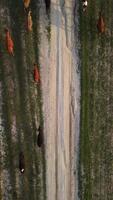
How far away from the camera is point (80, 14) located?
13.0 metres

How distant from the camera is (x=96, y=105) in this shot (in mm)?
13227

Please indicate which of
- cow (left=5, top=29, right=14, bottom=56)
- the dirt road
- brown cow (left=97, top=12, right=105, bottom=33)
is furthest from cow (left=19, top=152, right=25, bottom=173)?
brown cow (left=97, top=12, right=105, bottom=33)

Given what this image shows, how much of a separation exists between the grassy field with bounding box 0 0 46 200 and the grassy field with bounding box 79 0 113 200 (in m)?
1.18

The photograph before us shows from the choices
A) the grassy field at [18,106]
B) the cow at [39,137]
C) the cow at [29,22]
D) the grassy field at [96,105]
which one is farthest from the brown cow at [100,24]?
the cow at [39,137]

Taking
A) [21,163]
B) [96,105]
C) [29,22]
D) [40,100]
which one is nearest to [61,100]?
[40,100]

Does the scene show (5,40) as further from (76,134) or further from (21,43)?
(76,134)

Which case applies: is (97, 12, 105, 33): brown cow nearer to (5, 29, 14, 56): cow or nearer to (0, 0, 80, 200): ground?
(0, 0, 80, 200): ground

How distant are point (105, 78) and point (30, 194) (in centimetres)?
351

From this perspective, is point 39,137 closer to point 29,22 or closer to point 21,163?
point 21,163

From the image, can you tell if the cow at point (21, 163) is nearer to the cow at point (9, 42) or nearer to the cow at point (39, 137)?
the cow at point (39, 137)

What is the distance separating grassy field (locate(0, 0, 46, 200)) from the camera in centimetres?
1258

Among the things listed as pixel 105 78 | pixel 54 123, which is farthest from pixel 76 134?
pixel 105 78

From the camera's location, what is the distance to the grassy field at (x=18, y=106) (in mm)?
12578

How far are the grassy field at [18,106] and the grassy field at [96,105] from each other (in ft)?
3.88
